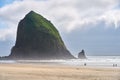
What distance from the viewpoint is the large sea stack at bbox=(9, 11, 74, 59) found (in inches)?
6772

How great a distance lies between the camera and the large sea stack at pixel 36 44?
172 metres

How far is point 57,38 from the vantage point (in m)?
184

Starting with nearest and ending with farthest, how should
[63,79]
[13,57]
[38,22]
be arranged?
[63,79]
[13,57]
[38,22]

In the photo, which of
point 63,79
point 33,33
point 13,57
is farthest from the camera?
point 33,33

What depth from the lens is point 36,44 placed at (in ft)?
575

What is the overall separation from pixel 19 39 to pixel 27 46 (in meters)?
7.59

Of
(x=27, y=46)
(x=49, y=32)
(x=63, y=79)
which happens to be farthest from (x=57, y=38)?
(x=63, y=79)

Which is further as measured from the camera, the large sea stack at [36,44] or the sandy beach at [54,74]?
the large sea stack at [36,44]

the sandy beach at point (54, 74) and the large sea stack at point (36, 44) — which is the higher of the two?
the large sea stack at point (36, 44)

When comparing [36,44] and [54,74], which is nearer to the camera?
[54,74]

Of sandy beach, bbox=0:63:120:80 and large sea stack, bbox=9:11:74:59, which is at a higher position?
large sea stack, bbox=9:11:74:59

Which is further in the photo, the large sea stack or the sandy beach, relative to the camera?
the large sea stack

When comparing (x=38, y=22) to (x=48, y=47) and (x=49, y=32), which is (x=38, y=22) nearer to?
(x=49, y=32)

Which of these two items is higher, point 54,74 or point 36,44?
point 36,44
